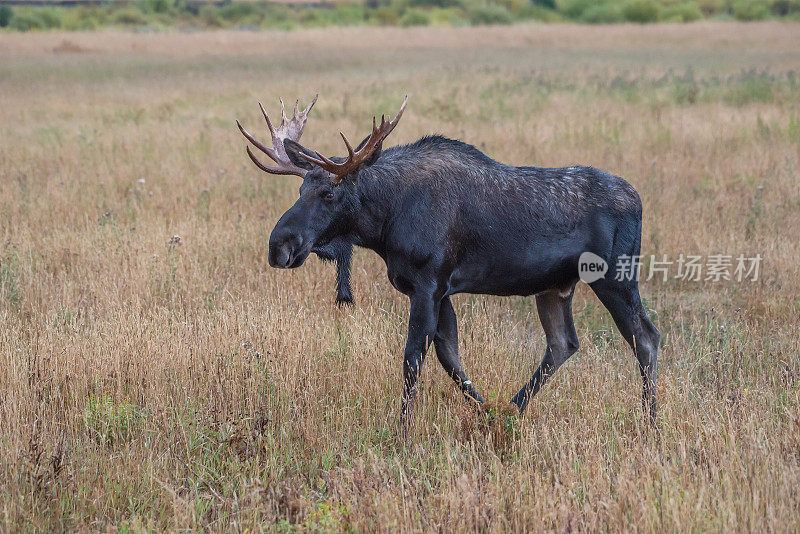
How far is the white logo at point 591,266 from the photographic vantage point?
513 cm

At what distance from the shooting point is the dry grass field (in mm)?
3992

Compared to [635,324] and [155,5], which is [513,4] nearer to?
[155,5]

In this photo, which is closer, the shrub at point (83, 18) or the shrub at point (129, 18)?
the shrub at point (83, 18)

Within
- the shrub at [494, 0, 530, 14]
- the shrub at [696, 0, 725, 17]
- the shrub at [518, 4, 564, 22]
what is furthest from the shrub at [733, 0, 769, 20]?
the shrub at [494, 0, 530, 14]

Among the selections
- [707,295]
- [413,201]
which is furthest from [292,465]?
[707,295]

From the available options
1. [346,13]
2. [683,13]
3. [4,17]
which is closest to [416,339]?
[4,17]

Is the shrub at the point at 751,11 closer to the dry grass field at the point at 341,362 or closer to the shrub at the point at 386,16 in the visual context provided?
the shrub at the point at 386,16

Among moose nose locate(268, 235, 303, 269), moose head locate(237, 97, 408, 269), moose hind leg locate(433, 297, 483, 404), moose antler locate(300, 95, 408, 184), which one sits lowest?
moose hind leg locate(433, 297, 483, 404)

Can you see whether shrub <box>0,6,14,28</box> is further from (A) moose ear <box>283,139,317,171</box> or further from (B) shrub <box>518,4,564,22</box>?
(B) shrub <box>518,4,564,22</box>

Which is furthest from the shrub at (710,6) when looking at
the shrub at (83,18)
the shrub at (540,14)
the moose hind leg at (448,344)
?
the moose hind leg at (448,344)

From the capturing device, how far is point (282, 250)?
4.71 metres

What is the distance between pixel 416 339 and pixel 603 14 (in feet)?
200

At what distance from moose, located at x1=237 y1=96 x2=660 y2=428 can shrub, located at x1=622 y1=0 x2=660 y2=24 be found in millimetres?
58709

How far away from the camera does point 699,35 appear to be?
40875 mm
